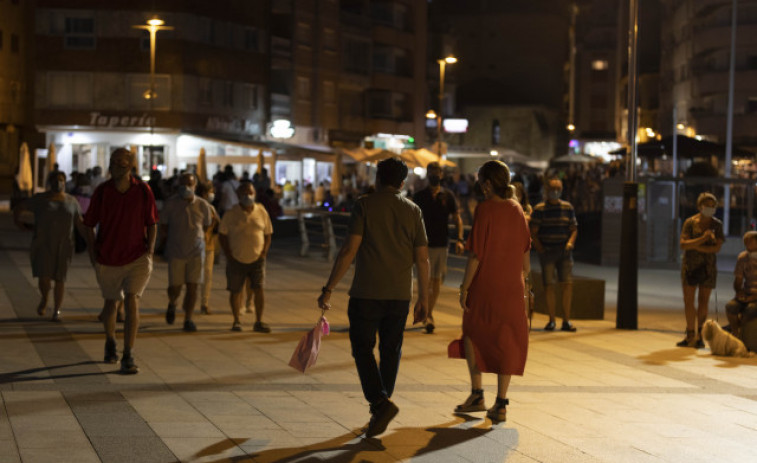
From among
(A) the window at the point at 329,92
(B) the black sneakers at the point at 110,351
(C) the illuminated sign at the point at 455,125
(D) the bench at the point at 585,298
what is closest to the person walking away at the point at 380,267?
(B) the black sneakers at the point at 110,351

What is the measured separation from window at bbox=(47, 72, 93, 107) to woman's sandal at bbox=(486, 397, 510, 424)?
47086mm

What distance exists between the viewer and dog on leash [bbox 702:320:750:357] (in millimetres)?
12438

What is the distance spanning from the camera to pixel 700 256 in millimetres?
13133

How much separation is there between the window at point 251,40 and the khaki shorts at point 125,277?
49307mm

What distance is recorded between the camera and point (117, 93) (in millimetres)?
52906

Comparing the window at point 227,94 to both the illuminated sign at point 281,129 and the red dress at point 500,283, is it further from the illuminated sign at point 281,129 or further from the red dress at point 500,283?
the red dress at point 500,283

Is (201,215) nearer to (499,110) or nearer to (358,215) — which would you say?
(358,215)

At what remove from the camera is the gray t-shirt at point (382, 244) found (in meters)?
7.73

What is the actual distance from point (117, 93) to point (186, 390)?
149ft

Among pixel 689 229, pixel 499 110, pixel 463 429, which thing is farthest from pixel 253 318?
pixel 499 110

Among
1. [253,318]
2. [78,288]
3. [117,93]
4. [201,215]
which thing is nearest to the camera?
[201,215]

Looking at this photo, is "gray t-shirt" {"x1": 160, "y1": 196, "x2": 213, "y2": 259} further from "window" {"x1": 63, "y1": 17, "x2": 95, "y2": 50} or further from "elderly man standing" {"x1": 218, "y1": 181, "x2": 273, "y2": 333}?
"window" {"x1": 63, "y1": 17, "x2": 95, "y2": 50}

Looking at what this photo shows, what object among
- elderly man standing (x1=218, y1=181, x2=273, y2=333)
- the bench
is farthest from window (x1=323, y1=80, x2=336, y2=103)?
elderly man standing (x1=218, y1=181, x2=273, y2=333)

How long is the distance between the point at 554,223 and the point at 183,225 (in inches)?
167
